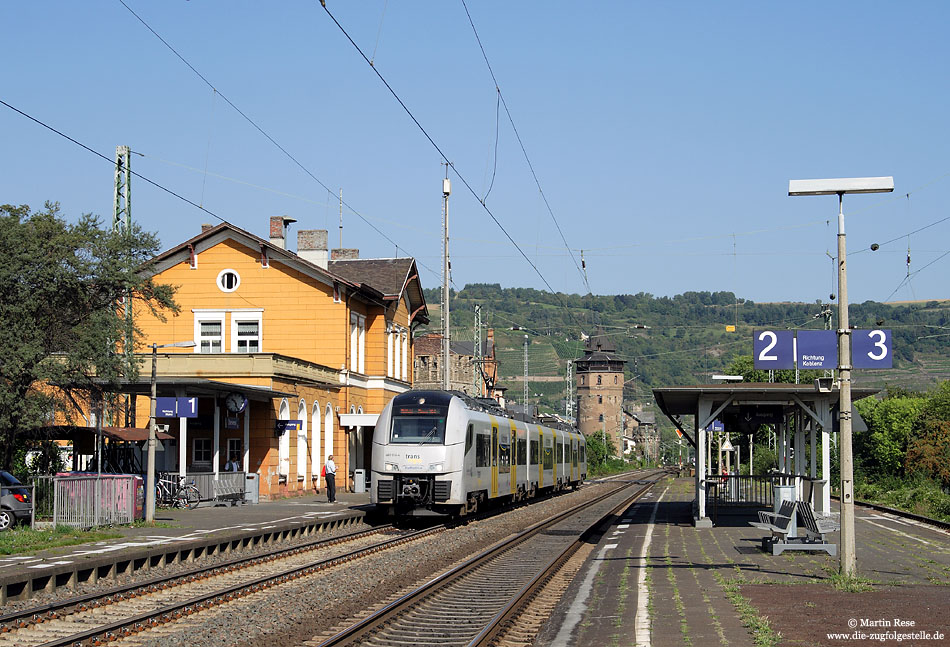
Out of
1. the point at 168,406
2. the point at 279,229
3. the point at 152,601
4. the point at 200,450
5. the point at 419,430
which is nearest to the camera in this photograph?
the point at 152,601

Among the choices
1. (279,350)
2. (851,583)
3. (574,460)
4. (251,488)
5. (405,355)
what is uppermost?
(405,355)

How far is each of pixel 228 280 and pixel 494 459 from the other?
16547 millimetres

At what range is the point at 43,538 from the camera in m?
18.8

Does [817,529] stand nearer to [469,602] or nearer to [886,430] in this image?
[469,602]

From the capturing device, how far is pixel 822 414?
23328 mm

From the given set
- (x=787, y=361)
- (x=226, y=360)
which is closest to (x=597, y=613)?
(x=787, y=361)

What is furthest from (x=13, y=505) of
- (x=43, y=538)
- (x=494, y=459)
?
(x=494, y=459)

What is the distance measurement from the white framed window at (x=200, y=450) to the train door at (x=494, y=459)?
10278mm

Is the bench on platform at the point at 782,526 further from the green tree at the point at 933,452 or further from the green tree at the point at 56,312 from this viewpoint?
the green tree at the point at 933,452

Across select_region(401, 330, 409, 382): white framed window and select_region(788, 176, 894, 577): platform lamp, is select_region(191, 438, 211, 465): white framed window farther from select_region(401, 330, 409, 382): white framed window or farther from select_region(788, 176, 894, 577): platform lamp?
select_region(788, 176, 894, 577): platform lamp

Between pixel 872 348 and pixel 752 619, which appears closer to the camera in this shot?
pixel 752 619

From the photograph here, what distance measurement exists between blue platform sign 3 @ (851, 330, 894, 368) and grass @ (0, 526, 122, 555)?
13.3 m

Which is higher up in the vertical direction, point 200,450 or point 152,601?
point 200,450

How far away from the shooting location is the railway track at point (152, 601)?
1090 cm
